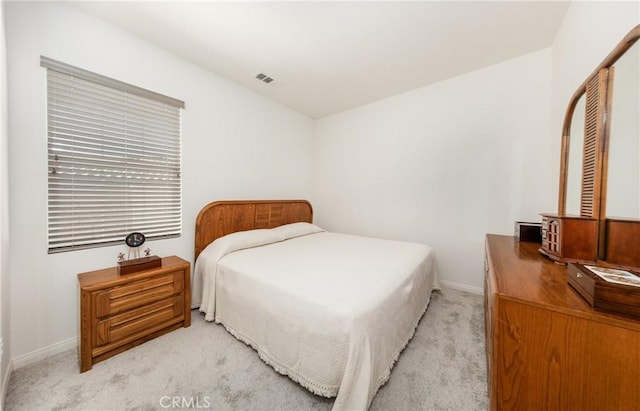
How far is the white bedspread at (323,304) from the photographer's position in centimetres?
119

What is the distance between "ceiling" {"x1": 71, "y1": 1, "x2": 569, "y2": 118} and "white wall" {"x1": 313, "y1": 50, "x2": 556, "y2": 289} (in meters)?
0.33

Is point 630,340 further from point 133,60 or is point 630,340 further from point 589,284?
point 133,60

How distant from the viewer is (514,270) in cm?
105

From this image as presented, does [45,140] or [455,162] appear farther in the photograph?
[455,162]

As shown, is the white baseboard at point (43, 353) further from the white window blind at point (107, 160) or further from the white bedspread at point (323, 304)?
the white bedspread at point (323, 304)

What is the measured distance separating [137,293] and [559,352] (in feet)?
7.88

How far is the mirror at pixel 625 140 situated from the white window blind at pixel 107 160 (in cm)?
310

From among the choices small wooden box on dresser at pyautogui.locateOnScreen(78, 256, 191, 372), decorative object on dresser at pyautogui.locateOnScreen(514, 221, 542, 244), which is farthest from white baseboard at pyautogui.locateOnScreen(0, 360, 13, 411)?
decorative object on dresser at pyautogui.locateOnScreen(514, 221, 542, 244)

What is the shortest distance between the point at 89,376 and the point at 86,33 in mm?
2563

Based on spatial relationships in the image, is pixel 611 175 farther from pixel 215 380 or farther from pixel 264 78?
Result: pixel 264 78

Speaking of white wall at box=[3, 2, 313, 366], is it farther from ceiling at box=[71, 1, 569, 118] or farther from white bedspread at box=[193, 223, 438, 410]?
white bedspread at box=[193, 223, 438, 410]

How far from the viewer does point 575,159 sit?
1.33 metres

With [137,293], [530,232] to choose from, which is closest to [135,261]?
[137,293]

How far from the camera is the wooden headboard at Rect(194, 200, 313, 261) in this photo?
8.15 feet
